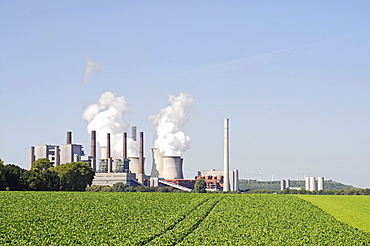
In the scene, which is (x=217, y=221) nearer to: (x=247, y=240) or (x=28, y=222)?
(x=247, y=240)

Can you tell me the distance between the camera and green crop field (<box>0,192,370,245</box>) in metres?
23.6

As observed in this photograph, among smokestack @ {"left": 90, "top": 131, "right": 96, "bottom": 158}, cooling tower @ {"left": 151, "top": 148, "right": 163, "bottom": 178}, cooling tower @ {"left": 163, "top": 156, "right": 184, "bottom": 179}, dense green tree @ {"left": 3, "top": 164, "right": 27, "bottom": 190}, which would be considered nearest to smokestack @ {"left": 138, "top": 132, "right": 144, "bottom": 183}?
cooling tower @ {"left": 151, "top": 148, "right": 163, "bottom": 178}

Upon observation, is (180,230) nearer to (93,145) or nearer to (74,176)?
(74,176)

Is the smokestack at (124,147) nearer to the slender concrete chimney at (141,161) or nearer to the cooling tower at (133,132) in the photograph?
the slender concrete chimney at (141,161)

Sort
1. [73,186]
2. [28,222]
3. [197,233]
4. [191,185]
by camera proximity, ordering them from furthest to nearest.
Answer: [191,185] < [73,186] < [28,222] < [197,233]

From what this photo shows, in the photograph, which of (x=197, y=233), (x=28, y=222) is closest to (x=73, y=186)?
(x=28, y=222)

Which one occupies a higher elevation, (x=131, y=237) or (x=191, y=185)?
(x=131, y=237)

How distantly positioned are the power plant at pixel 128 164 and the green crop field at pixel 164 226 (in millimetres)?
100987

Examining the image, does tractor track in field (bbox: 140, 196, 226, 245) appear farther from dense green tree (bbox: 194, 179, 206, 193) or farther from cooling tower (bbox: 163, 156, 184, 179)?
dense green tree (bbox: 194, 179, 206, 193)

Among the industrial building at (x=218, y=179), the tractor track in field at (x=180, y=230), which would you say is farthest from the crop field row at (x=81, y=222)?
the industrial building at (x=218, y=179)

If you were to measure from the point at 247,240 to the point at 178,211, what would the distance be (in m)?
14.5

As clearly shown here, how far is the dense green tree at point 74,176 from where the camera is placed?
285 feet

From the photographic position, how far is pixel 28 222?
2948 centimetres

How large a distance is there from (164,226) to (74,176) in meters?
66.9
